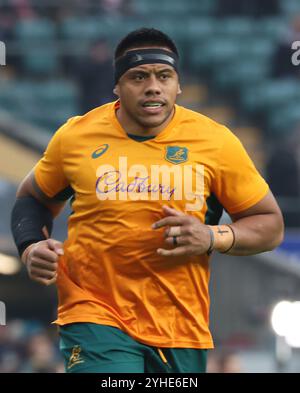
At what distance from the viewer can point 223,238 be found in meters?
6.28

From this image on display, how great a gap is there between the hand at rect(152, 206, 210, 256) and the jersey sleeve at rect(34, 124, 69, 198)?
28.1 inches

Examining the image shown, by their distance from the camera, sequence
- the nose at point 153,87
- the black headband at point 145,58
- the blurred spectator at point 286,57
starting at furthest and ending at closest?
1. the blurred spectator at point 286,57
2. the black headband at point 145,58
3. the nose at point 153,87

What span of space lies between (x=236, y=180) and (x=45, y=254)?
0.97 metres

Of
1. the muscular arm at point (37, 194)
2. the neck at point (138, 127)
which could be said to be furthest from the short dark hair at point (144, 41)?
the muscular arm at point (37, 194)

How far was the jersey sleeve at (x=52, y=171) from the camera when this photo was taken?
658 centimetres

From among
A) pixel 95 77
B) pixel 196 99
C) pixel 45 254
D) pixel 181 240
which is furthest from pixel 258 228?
pixel 196 99

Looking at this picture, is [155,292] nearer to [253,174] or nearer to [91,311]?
[91,311]

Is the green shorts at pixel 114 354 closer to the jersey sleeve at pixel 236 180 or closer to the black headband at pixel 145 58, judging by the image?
the jersey sleeve at pixel 236 180

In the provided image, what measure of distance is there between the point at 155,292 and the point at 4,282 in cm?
757

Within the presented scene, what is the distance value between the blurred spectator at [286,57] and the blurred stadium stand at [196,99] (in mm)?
18

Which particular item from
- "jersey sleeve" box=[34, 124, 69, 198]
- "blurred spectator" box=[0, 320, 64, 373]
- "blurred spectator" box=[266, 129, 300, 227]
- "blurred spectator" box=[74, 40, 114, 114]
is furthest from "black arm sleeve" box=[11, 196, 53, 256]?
"blurred spectator" box=[74, 40, 114, 114]

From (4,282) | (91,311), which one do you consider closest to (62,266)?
(91,311)

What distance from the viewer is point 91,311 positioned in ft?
20.9

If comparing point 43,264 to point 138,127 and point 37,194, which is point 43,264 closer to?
point 37,194
